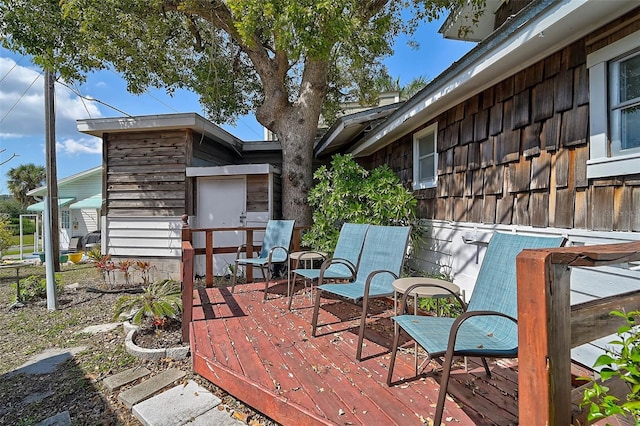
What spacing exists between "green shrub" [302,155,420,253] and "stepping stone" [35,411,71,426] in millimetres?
3278

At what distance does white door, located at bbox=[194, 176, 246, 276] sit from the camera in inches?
265

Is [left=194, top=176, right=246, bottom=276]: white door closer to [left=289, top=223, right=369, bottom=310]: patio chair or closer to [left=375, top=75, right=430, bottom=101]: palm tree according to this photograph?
[left=289, top=223, right=369, bottom=310]: patio chair

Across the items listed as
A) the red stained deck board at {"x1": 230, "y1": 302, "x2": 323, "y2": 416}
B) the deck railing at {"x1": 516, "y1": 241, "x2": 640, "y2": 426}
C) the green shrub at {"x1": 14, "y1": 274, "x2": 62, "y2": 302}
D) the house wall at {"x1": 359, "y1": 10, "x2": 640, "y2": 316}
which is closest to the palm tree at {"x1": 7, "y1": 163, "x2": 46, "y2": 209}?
the green shrub at {"x1": 14, "y1": 274, "x2": 62, "y2": 302}

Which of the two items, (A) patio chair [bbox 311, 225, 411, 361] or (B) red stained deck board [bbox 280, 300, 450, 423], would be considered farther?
(A) patio chair [bbox 311, 225, 411, 361]

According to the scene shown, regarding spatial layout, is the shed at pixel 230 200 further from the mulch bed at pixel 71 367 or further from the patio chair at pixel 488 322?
the patio chair at pixel 488 322

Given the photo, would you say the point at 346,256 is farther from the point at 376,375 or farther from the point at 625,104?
Answer: the point at 625,104

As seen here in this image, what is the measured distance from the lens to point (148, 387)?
251 centimetres

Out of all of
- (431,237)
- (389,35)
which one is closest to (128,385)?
(431,237)

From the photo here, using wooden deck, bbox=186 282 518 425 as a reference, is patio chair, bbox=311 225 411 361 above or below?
above

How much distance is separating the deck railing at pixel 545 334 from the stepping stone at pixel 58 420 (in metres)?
2.89

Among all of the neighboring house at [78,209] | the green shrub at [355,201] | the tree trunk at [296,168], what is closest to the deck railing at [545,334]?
the green shrub at [355,201]

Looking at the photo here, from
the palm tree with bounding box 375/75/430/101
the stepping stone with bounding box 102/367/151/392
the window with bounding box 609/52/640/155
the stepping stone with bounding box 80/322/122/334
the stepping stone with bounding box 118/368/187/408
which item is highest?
the palm tree with bounding box 375/75/430/101

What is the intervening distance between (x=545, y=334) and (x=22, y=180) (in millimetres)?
28634

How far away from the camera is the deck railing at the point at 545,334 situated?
87cm
